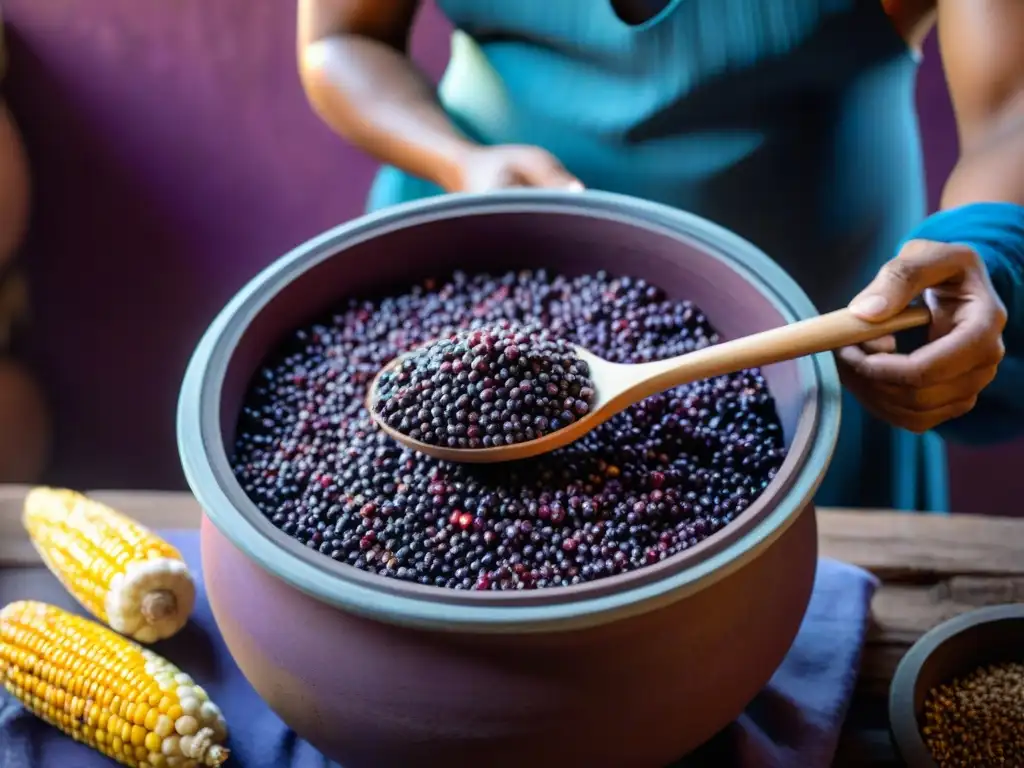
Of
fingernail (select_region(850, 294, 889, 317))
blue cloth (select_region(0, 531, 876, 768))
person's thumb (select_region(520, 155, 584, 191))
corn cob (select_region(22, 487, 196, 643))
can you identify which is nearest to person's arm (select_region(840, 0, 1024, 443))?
fingernail (select_region(850, 294, 889, 317))

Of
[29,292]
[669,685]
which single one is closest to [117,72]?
[29,292]

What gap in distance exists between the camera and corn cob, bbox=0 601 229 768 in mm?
867

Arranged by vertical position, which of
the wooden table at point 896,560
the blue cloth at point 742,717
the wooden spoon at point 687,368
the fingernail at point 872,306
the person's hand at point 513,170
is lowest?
the wooden table at point 896,560

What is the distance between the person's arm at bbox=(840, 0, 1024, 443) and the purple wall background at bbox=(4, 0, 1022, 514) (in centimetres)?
58

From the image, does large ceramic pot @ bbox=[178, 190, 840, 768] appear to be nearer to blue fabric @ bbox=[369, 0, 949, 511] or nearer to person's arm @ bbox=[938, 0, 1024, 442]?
person's arm @ bbox=[938, 0, 1024, 442]

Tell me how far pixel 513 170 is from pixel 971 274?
49cm

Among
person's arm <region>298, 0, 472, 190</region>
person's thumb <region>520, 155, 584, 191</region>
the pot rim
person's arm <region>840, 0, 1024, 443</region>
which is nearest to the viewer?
the pot rim

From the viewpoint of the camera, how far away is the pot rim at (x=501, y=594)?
2.19ft

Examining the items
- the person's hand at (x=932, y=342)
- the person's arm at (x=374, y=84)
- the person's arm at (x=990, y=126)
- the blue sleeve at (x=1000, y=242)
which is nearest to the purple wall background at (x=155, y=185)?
the person's arm at (x=374, y=84)

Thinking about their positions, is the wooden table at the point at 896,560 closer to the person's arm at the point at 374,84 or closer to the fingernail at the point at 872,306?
the fingernail at the point at 872,306

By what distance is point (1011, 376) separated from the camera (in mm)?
1073

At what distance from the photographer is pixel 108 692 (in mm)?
891

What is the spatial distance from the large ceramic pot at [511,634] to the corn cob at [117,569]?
0.18m

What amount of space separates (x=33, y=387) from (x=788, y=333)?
1.65m
